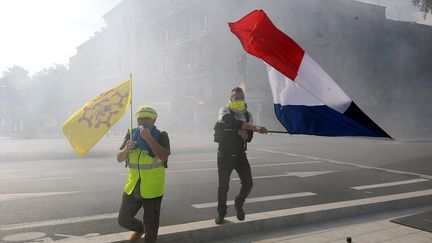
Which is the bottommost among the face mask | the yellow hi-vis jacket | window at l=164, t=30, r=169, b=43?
the yellow hi-vis jacket

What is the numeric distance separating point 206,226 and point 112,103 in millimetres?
1367

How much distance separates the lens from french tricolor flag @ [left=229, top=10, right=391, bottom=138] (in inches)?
99.6

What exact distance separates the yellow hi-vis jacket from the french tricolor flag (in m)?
1.03

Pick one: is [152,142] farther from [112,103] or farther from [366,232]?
[366,232]

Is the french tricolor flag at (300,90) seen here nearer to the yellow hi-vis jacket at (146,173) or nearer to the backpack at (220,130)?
the backpack at (220,130)

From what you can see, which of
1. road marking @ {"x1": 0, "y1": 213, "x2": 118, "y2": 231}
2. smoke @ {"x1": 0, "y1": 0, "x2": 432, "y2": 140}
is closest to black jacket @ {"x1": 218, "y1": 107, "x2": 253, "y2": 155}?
road marking @ {"x1": 0, "y1": 213, "x2": 118, "y2": 231}

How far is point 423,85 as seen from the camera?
1697 cm

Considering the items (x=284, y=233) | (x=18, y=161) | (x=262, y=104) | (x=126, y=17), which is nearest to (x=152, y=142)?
(x=284, y=233)

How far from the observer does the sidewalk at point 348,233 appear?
10.6 ft

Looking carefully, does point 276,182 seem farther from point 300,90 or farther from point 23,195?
point 23,195

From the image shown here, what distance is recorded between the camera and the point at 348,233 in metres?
3.39

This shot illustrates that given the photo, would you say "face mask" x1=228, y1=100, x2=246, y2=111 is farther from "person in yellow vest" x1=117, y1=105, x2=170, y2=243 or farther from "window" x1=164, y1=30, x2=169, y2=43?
"window" x1=164, y1=30, x2=169, y2=43

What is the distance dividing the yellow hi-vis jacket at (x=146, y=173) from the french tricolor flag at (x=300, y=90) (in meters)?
1.03

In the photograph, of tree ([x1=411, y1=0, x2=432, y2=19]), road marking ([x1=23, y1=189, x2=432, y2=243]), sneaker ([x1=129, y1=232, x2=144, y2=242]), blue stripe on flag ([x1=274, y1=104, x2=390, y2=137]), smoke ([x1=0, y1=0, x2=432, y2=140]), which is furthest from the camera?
smoke ([x1=0, y1=0, x2=432, y2=140])
